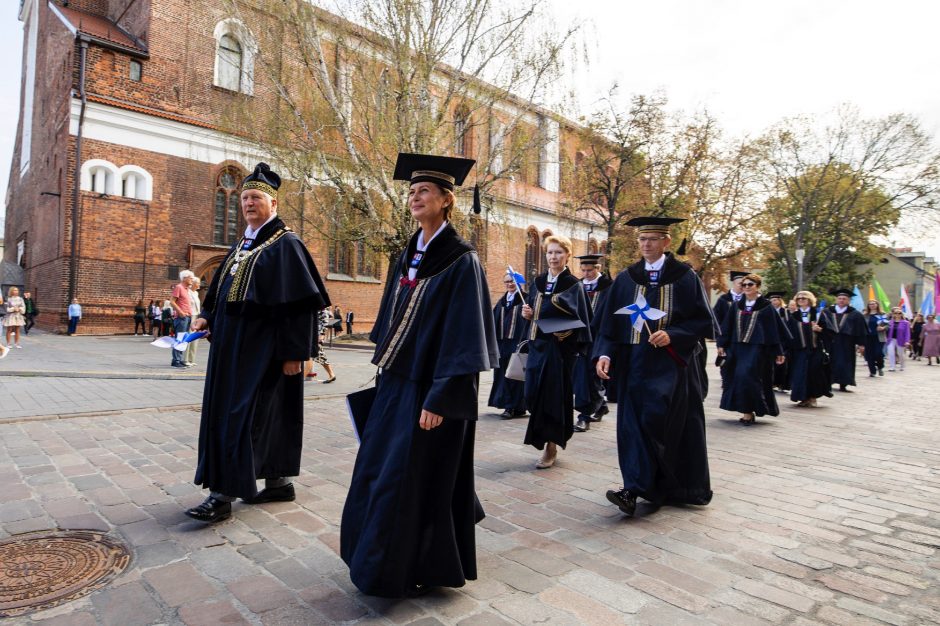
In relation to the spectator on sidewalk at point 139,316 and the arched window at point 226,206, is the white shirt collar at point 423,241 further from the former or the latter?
the arched window at point 226,206

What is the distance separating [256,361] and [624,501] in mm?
2806

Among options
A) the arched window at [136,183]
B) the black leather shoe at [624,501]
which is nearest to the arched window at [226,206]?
the arched window at [136,183]

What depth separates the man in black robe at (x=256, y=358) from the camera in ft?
13.1

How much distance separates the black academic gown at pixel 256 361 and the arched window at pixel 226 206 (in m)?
21.8

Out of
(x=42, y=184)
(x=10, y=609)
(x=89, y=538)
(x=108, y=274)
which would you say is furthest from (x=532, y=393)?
(x=42, y=184)

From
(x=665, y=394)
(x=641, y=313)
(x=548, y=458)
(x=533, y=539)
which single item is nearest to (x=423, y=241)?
(x=533, y=539)

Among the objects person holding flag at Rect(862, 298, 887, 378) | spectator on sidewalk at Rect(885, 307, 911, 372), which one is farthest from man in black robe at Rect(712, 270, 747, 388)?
spectator on sidewalk at Rect(885, 307, 911, 372)

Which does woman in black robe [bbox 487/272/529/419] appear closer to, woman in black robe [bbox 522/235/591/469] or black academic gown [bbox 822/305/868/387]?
woman in black robe [bbox 522/235/591/469]

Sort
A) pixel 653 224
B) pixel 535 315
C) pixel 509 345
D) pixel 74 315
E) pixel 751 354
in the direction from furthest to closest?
pixel 74 315, pixel 509 345, pixel 751 354, pixel 535 315, pixel 653 224

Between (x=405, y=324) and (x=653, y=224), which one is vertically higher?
(x=653, y=224)

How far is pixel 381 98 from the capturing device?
17469 millimetres

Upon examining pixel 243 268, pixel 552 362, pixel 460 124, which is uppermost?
pixel 460 124

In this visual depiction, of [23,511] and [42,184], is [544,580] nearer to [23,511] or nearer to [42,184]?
[23,511]

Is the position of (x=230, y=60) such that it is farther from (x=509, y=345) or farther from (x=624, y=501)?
(x=624, y=501)
